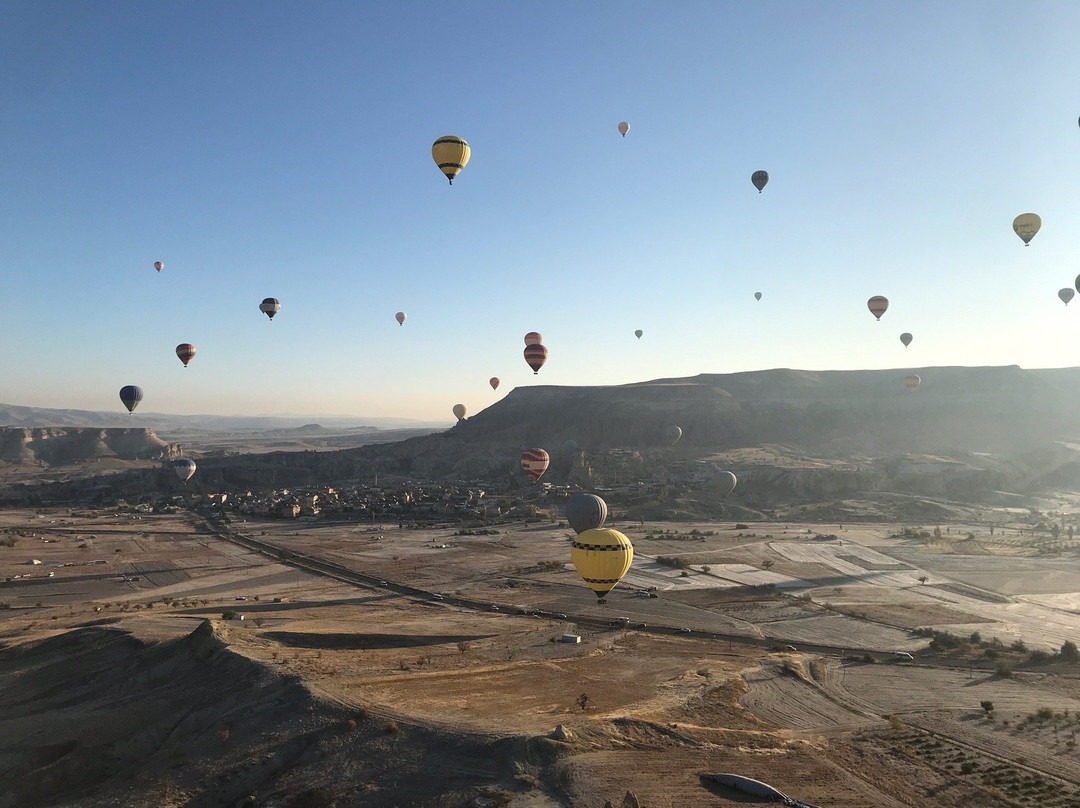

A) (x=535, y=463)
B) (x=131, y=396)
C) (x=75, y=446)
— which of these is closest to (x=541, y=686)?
(x=535, y=463)

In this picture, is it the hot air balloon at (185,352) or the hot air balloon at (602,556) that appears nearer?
the hot air balloon at (602,556)

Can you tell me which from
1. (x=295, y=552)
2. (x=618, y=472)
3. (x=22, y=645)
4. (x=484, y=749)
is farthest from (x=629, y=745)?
(x=618, y=472)

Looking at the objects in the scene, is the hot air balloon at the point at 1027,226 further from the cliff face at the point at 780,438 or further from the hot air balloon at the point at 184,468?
the hot air balloon at the point at 184,468

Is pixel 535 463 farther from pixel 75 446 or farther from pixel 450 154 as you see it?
pixel 75 446

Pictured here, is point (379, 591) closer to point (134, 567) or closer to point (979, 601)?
point (134, 567)

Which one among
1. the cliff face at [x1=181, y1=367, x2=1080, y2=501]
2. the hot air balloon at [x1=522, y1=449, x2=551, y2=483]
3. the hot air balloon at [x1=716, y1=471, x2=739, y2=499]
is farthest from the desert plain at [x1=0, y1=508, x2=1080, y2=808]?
the cliff face at [x1=181, y1=367, x2=1080, y2=501]

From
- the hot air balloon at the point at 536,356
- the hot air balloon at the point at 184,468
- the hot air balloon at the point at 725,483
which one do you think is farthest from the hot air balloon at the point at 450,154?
the hot air balloon at the point at 184,468
